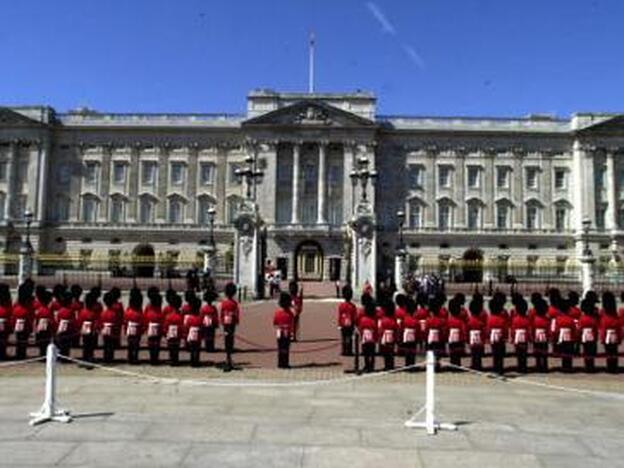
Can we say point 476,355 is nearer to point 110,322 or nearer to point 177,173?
point 110,322

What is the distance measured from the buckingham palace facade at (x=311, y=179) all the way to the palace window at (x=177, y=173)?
0.10 metres

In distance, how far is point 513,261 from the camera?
7181 cm

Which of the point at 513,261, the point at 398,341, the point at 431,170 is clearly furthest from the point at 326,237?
the point at 398,341

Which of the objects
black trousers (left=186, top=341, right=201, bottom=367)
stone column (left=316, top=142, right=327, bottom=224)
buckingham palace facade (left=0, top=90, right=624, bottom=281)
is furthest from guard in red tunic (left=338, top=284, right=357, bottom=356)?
stone column (left=316, top=142, right=327, bottom=224)

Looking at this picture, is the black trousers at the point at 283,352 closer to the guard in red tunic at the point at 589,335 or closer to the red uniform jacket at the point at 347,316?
the red uniform jacket at the point at 347,316

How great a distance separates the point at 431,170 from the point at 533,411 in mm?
64907

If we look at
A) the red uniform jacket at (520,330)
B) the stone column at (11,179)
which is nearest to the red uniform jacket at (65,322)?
the red uniform jacket at (520,330)

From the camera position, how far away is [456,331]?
49.0 feet

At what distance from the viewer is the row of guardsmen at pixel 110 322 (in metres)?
15.4

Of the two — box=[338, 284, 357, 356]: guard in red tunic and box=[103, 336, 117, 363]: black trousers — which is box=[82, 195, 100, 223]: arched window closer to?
box=[103, 336, 117, 363]: black trousers

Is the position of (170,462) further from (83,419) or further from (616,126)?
(616,126)

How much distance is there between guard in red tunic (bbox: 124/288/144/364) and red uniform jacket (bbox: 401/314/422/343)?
18.3ft

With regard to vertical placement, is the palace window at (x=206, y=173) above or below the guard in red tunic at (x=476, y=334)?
above

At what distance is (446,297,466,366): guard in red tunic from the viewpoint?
1489 cm
